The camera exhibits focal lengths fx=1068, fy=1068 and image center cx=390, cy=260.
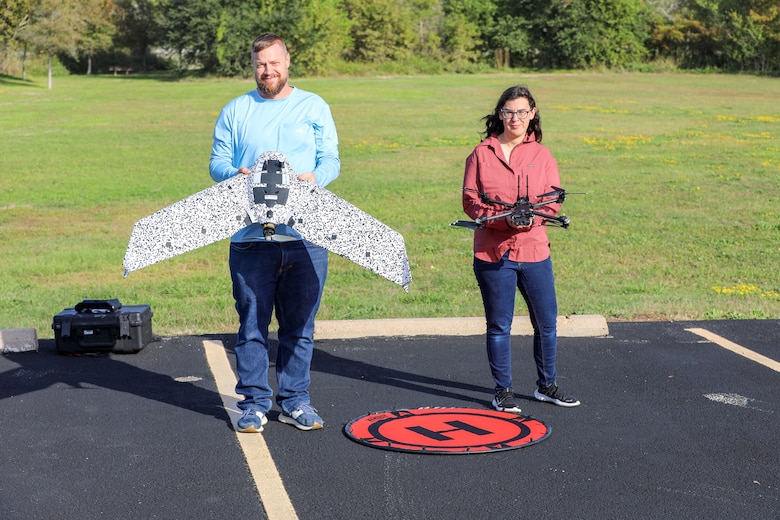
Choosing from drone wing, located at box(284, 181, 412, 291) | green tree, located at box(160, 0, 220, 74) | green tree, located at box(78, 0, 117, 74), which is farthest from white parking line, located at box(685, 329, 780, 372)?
green tree, located at box(78, 0, 117, 74)

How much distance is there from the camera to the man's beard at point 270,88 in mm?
5723

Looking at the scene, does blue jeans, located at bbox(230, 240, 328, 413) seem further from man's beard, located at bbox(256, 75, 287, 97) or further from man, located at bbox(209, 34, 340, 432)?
man's beard, located at bbox(256, 75, 287, 97)

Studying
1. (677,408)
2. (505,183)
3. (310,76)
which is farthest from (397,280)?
(310,76)

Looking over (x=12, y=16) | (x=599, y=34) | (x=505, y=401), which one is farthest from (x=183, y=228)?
(x=599, y=34)

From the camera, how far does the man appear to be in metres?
5.76

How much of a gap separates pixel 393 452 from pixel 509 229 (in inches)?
60.8

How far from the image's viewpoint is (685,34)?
8512cm

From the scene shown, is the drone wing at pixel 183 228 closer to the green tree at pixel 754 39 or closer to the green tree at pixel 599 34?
the green tree at pixel 754 39

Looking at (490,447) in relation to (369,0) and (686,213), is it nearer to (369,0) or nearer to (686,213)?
(686,213)

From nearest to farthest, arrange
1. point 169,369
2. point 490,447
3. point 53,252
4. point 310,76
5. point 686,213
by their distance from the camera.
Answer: point 490,447 < point 169,369 < point 53,252 < point 686,213 < point 310,76

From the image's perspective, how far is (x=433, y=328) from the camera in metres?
8.59

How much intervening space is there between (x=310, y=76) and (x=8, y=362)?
2745 inches

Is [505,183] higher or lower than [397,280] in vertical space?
higher

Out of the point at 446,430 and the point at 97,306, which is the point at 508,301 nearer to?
the point at 446,430
